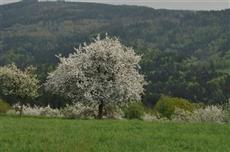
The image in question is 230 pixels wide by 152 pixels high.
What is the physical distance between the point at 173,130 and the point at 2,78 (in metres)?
50.5

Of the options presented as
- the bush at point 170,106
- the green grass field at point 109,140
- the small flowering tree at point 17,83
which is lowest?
the bush at point 170,106

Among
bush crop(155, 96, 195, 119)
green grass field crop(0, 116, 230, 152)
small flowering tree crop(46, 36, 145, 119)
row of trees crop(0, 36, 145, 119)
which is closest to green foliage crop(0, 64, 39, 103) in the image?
row of trees crop(0, 36, 145, 119)

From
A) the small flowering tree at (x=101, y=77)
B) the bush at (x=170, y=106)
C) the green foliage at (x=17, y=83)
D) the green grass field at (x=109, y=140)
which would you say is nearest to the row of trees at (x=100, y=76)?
the small flowering tree at (x=101, y=77)

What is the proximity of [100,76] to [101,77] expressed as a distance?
6.7 inches

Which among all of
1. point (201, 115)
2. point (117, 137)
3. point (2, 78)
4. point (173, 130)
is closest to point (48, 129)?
point (117, 137)

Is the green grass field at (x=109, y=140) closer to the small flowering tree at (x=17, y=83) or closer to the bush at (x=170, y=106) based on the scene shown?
the small flowering tree at (x=17, y=83)

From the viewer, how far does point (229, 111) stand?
7550 centimetres

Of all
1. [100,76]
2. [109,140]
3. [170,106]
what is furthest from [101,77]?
[170,106]

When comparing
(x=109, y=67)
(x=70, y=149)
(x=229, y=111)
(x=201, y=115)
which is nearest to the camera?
(x=70, y=149)

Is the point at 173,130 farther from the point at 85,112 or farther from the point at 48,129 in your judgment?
the point at 85,112

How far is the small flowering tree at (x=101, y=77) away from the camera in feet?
203

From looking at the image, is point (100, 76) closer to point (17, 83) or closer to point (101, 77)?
point (101, 77)

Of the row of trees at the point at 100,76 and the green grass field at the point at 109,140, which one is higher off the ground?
the green grass field at the point at 109,140

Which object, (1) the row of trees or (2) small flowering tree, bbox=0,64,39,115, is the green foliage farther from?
(1) the row of trees
